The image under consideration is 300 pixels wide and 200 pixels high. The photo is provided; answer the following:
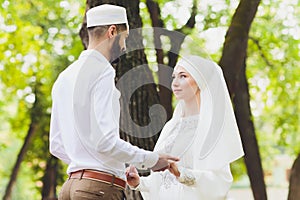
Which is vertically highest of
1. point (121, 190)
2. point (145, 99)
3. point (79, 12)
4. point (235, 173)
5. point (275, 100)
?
point (121, 190)

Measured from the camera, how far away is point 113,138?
4.16 m

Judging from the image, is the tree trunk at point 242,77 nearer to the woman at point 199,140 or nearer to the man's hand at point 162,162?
the woman at point 199,140

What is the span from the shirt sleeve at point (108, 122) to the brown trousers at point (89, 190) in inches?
7.9

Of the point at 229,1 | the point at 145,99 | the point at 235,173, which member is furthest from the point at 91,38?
the point at 235,173

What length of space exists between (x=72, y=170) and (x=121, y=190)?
317 millimetres

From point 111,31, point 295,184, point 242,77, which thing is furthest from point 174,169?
point 242,77

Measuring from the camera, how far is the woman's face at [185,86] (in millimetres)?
5160

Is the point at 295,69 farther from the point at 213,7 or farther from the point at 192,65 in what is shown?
the point at 192,65

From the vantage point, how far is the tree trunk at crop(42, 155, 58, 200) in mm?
16109

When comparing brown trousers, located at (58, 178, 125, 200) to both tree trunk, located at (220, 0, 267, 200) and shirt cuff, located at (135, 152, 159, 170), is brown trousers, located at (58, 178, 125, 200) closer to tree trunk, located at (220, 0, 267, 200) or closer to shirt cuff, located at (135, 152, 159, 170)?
shirt cuff, located at (135, 152, 159, 170)

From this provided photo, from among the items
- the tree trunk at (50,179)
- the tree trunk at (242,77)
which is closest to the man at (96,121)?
the tree trunk at (242,77)

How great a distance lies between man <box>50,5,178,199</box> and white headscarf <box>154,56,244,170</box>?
0.57m

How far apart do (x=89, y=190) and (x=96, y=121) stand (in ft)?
1.38

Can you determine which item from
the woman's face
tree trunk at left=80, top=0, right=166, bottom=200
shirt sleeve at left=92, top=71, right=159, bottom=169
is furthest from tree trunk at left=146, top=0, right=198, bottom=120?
shirt sleeve at left=92, top=71, right=159, bottom=169
